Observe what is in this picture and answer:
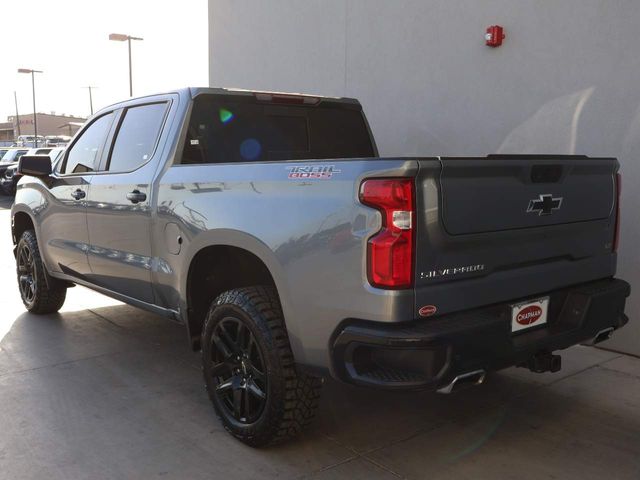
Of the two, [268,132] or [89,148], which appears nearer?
[268,132]

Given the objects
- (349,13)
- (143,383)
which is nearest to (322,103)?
(143,383)

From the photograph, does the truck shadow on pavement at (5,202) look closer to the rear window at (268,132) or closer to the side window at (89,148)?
the side window at (89,148)

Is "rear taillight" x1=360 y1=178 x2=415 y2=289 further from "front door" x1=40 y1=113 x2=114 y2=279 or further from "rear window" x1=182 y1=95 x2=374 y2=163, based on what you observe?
"front door" x1=40 y1=113 x2=114 y2=279

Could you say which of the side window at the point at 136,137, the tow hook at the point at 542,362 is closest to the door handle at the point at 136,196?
the side window at the point at 136,137

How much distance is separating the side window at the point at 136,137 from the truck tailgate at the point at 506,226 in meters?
2.27

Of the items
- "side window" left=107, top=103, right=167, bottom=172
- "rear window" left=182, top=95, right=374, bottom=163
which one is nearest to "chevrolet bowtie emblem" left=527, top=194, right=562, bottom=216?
"rear window" left=182, top=95, right=374, bottom=163

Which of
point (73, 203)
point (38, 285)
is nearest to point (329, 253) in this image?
point (73, 203)

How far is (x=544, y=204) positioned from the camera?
302 cm

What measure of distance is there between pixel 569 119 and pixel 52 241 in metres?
4.33

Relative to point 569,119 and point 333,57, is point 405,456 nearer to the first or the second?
point 569,119

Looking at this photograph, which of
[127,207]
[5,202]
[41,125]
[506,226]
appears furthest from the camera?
[41,125]

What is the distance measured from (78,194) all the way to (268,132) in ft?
5.16

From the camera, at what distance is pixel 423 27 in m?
6.11

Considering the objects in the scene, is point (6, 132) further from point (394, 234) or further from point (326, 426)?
point (394, 234)
